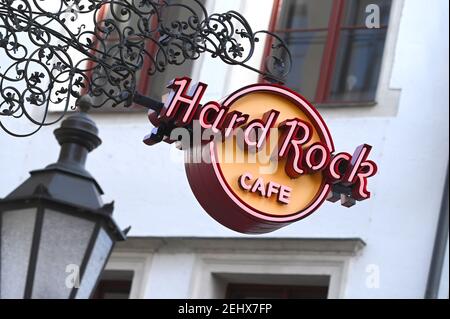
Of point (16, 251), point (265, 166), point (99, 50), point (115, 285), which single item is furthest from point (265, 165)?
point (115, 285)

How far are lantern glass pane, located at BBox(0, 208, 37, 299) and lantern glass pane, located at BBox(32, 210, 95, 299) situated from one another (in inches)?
3.0

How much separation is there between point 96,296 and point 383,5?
12.4 feet

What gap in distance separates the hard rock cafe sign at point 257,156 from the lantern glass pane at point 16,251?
30.8 inches

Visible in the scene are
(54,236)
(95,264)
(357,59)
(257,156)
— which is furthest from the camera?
(357,59)

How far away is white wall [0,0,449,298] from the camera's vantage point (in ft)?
43.3

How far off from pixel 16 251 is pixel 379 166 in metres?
6.04

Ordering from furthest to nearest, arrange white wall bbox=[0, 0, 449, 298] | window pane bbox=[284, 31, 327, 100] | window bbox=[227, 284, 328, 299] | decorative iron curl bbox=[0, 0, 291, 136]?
window pane bbox=[284, 31, 327, 100]
window bbox=[227, 284, 328, 299]
white wall bbox=[0, 0, 449, 298]
decorative iron curl bbox=[0, 0, 291, 136]

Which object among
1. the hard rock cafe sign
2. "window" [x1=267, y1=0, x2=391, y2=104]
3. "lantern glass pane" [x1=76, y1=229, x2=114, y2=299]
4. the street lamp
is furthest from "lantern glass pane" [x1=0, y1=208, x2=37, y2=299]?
"window" [x1=267, y1=0, x2=391, y2=104]

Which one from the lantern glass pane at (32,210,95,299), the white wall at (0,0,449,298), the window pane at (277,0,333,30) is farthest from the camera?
the window pane at (277,0,333,30)

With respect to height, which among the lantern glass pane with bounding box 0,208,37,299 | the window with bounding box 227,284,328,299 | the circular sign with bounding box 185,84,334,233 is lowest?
the lantern glass pane with bounding box 0,208,37,299

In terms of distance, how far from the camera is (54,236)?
791 cm

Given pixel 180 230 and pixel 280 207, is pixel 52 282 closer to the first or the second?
pixel 280 207

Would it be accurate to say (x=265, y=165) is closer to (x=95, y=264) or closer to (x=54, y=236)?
(x=95, y=264)

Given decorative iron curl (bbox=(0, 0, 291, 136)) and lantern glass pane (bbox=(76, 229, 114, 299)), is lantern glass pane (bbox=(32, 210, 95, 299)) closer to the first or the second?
lantern glass pane (bbox=(76, 229, 114, 299))
